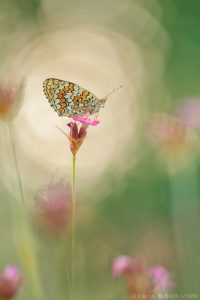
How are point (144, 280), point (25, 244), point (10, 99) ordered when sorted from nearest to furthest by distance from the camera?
point (144, 280) < point (25, 244) < point (10, 99)

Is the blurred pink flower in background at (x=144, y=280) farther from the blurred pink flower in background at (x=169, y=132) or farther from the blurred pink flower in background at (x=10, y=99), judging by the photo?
the blurred pink flower in background at (x=169, y=132)

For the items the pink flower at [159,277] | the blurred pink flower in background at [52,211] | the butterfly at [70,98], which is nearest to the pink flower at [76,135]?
the blurred pink flower in background at [52,211]

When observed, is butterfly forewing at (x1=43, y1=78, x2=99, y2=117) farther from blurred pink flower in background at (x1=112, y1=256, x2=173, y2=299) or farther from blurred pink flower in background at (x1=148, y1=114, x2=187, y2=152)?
blurred pink flower in background at (x1=112, y1=256, x2=173, y2=299)

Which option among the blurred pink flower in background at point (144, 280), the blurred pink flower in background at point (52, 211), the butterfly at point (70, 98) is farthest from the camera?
the butterfly at point (70, 98)

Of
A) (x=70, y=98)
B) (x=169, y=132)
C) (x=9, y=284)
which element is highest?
(x=70, y=98)

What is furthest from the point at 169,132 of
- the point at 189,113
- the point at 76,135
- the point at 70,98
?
the point at 76,135

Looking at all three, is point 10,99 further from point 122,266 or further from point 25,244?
point 122,266
